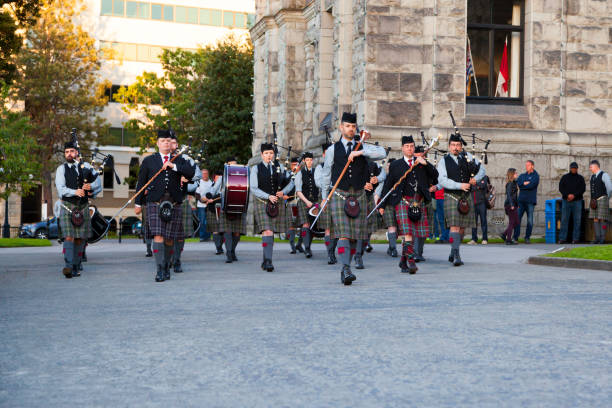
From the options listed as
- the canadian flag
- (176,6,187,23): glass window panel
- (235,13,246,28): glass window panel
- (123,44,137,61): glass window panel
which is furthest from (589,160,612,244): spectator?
(235,13,246,28): glass window panel

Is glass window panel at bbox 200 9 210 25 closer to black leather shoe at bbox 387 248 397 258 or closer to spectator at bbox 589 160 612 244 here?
spectator at bbox 589 160 612 244

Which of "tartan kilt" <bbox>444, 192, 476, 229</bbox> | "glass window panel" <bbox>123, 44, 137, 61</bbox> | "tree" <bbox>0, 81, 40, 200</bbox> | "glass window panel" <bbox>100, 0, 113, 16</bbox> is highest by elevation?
"glass window panel" <bbox>100, 0, 113, 16</bbox>

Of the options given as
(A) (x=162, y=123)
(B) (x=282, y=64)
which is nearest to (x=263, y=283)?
(B) (x=282, y=64)

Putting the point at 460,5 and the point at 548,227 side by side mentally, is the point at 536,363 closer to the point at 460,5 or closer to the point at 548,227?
the point at 548,227

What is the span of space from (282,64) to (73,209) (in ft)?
71.9

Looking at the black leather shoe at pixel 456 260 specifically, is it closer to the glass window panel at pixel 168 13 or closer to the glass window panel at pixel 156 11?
the glass window panel at pixel 156 11

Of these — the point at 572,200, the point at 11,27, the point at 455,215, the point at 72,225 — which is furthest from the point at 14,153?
the point at 455,215

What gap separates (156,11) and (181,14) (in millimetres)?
1763

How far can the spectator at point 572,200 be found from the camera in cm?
2241

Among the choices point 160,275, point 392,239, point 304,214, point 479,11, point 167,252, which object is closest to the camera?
point 160,275

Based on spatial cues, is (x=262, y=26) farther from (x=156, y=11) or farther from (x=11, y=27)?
(x=156, y=11)

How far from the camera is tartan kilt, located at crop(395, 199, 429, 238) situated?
13102 mm

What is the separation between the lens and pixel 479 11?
25.0 metres

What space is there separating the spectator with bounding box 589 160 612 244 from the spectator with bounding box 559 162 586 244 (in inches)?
19.0
